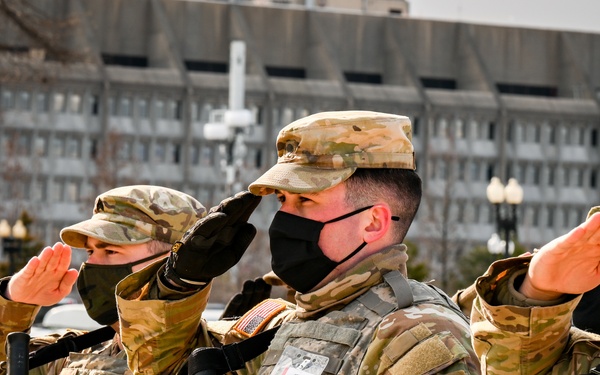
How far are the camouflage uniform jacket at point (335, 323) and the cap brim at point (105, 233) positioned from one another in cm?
59

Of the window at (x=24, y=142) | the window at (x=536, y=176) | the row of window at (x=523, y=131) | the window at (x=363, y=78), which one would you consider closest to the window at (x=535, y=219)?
the window at (x=536, y=176)

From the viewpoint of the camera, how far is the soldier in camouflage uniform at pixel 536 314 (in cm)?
351

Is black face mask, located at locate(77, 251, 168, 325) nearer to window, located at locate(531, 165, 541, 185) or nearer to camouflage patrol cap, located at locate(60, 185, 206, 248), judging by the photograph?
camouflage patrol cap, located at locate(60, 185, 206, 248)

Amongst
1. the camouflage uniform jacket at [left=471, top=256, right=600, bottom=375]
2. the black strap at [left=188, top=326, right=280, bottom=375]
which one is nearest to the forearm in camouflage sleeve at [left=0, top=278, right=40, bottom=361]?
the black strap at [left=188, top=326, right=280, bottom=375]

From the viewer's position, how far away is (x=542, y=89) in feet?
296

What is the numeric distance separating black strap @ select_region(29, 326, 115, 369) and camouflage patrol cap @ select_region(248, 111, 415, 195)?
5.36ft

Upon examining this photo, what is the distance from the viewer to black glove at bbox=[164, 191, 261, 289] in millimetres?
4492

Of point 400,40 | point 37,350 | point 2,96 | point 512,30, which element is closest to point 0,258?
point 2,96

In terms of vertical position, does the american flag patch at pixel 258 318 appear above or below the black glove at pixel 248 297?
above

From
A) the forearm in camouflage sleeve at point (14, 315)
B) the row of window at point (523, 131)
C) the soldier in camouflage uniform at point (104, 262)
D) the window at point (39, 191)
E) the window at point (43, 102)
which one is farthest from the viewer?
the row of window at point (523, 131)

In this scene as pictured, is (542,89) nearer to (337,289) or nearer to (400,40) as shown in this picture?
(400,40)

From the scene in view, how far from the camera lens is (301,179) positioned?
4.16m

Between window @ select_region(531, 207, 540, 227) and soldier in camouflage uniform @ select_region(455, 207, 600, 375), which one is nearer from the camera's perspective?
soldier in camouflage uniform @ select_region(455, 207, 600, 375)

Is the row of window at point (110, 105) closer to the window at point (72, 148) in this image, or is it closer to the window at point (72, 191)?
the window at point (72, 148)
